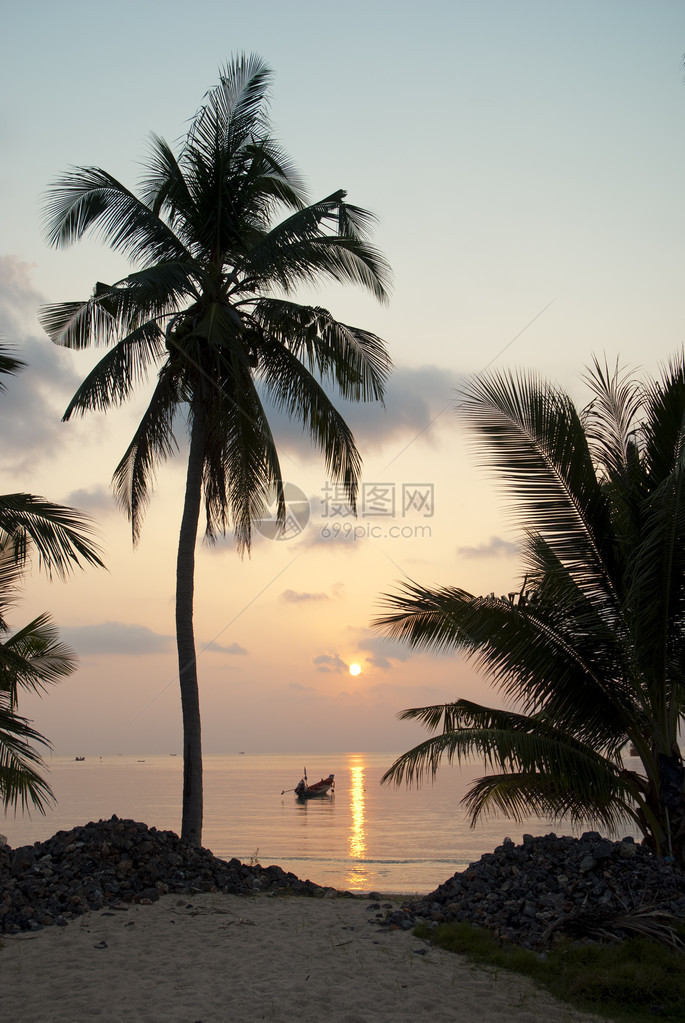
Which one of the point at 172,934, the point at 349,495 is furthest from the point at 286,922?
the point at 349,495

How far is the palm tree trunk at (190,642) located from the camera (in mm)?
11141

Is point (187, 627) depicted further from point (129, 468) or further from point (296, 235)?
point (296, 235)

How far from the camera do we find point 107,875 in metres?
9.41

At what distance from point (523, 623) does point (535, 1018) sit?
11.9ft

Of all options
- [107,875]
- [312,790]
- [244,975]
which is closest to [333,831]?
[312,790]

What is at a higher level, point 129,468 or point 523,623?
point 129,468

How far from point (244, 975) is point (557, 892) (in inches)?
130

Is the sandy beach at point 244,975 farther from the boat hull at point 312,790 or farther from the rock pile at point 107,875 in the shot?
the boat hull at point 312,790

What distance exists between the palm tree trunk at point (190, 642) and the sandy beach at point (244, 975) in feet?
7.71

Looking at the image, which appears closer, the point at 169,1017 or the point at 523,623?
the point at 169,1017

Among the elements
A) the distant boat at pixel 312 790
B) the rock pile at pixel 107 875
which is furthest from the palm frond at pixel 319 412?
the distant boat at pixel 312 790

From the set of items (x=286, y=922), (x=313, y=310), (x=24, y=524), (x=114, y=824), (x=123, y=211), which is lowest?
(x=286, y=922)

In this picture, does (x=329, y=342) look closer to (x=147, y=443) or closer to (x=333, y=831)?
(x=147, y=443)

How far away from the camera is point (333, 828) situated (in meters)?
43.9
